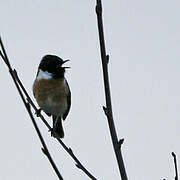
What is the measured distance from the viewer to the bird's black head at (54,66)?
23.2 ft

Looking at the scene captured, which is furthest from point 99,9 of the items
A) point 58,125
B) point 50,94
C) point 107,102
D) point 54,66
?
point 58,125

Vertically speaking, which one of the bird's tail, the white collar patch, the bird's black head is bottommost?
the bird's tail

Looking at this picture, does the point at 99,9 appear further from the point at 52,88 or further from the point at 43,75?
the point at 43,75

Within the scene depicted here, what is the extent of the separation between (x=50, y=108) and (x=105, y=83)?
472cm

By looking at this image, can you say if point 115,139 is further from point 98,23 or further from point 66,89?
point 66,89

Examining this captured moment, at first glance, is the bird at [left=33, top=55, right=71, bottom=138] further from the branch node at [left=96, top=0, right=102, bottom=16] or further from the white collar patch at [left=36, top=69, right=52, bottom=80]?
the branch node at [left=96, top=0, right=102, bottom=16]

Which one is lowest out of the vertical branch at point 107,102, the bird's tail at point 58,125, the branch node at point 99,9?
the bird's tail at point 58,125

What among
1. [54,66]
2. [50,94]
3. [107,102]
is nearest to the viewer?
[107,102]

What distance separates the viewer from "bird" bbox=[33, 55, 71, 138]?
6.90m

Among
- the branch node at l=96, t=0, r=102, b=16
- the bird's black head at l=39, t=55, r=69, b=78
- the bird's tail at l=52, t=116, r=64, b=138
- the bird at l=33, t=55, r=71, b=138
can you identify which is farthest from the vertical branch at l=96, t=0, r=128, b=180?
the bird's tail at l=52, t=116, r=64, b=138

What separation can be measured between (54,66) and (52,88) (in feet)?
1.29

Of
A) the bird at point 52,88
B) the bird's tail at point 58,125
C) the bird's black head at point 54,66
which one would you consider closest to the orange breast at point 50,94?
the bird at point 52,88

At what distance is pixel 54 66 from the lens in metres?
7.12

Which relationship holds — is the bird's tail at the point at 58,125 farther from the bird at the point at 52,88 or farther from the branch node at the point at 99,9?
the branch node at the point at 99,9
